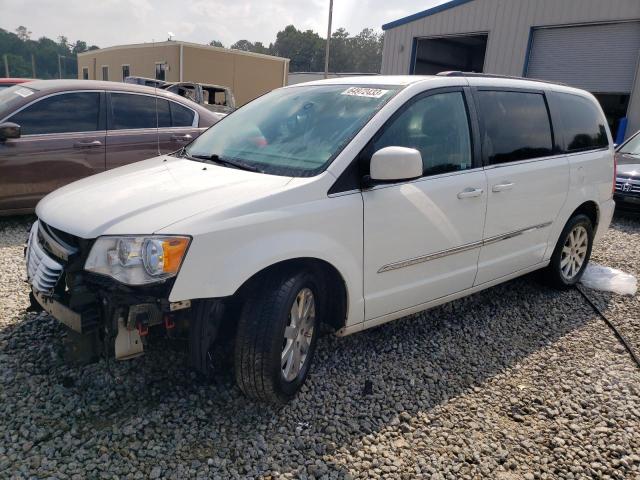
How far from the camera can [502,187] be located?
3721mm

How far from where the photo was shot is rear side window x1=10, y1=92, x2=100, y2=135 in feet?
18.4

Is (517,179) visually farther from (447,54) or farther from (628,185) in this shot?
(447,54)

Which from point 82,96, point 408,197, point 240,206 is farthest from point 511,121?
point 82,96

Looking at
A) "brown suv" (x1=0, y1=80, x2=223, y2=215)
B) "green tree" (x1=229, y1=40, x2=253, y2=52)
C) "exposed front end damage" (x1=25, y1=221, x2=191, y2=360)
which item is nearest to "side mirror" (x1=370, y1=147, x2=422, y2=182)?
"exposed front end damage" (x1=25, y1=221, x2=191, y2=360)

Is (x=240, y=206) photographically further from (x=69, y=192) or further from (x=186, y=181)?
(x=69, y=192)

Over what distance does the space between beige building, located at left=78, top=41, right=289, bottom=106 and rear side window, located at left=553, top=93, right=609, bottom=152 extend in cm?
2509

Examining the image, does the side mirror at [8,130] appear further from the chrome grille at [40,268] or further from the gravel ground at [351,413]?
the chrome grille at [40,268]

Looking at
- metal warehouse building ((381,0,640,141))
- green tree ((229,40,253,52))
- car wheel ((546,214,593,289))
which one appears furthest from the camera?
green tree ((229,40,253,52))

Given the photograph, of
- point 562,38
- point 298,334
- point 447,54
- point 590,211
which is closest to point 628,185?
point 590,211

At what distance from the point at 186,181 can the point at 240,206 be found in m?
0.51

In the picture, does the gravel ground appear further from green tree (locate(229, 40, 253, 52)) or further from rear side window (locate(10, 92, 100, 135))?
green tree (locate(229, 40, 253, 52))

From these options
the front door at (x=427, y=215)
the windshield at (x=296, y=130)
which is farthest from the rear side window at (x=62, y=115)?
the front door at (x=427, y=215)

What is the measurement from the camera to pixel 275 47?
9088 cm

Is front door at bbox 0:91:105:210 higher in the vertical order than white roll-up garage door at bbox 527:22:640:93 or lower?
lower
